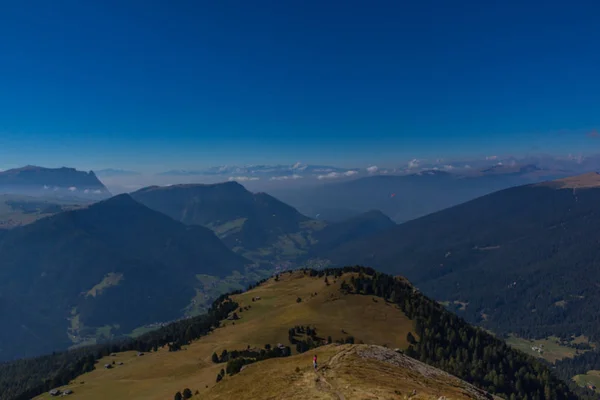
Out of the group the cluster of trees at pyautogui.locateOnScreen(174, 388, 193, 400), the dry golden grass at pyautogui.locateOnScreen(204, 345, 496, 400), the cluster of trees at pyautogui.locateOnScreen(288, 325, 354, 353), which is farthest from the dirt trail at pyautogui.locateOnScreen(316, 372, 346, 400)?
the cluster of trees at pyautogui.locateOnScreen(288, 325, 354, 353)

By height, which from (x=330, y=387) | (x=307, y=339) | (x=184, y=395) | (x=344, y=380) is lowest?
(x=307, y=339)

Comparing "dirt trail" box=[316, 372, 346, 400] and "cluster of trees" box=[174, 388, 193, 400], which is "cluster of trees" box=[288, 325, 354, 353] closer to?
"cluster of trees" box=[174, 388, 193, 400]

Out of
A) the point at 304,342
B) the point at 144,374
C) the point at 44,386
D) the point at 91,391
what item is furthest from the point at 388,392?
the point at 44,386

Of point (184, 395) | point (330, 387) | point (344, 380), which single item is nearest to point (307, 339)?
point (184, 395)

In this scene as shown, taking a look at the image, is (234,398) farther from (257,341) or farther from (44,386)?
(44,386)

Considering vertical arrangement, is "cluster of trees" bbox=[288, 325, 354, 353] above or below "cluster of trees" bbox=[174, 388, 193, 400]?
below

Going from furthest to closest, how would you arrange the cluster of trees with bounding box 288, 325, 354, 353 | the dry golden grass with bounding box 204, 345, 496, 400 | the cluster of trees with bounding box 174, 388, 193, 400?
the cluster of trees with bounding box 288, 325, 354, 353 → the cluster of trees with bounding box 174, 388, 193, 400 → the dry golden grass with bounding box 204, 345, 496, 400

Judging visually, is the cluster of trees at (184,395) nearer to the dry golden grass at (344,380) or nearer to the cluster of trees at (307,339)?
the dry golden grass at (344,380)

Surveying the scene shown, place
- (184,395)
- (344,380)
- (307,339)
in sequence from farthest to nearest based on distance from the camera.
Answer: (307,339) → (184,395) → (344,380)

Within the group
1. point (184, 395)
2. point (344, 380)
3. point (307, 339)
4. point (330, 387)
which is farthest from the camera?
point (307, 339)

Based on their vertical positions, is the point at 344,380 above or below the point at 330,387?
below

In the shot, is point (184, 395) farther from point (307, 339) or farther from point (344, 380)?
point (307, 339)

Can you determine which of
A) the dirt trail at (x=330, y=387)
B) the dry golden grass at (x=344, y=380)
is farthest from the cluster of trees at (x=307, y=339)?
the dirt trail at (x=330, y=387)
